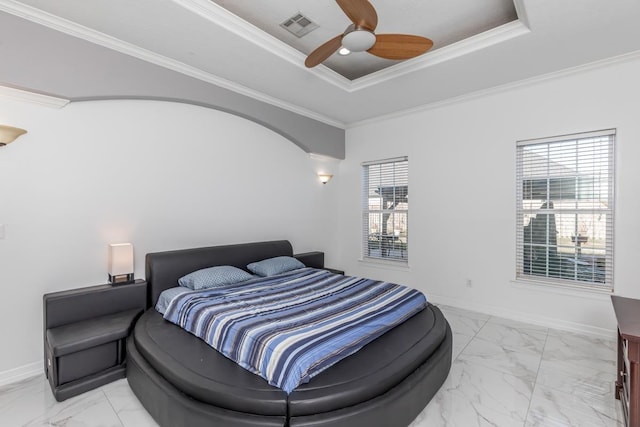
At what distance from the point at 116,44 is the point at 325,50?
1.94 m

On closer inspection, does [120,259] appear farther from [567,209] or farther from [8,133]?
[567,209]

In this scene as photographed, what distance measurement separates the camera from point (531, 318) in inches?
141

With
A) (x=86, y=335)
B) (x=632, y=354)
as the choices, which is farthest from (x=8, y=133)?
(x=632, y=354)

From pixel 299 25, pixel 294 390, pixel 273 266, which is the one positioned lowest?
pixel 294 390

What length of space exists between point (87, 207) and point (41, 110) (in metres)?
0.86

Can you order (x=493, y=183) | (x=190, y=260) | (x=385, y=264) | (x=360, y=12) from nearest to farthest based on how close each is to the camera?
(x=360, y=12) → (x=190, y=260) → (x=493, y=183) → (x=385, y=264)

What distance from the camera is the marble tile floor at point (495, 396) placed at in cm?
195

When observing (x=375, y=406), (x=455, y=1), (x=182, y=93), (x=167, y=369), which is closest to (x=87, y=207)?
(x=182, y=93)

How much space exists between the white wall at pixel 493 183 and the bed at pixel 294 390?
1897 mm

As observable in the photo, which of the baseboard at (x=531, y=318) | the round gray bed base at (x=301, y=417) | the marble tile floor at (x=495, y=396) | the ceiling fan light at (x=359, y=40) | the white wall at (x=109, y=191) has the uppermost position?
the ceiling fan light at (x=359, y=40)

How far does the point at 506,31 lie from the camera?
2.69m

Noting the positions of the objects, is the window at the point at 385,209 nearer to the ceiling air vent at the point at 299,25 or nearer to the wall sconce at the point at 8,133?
the ceiling air vent at the point at 299,25

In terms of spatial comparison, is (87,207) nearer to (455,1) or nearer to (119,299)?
(119,299)

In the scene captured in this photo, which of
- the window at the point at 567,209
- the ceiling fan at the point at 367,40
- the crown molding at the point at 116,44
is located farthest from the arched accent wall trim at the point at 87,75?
the window at the point at 567,209
